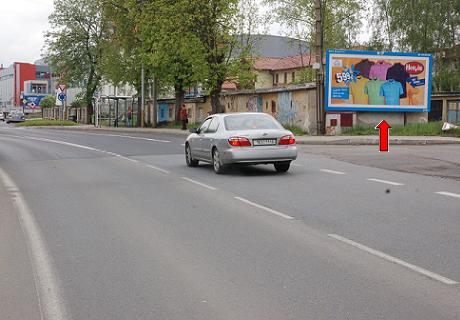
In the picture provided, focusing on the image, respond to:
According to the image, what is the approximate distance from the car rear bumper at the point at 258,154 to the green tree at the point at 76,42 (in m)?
53.7

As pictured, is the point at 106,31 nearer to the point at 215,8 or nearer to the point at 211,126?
the point at 215,8

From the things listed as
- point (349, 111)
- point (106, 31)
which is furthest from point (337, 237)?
point (106, 31)

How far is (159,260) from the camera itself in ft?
22.6

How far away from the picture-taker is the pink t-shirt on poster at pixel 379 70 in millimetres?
32281

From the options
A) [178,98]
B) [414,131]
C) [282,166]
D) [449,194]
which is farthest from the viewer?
[178,98]

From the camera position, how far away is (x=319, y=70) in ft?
98.7

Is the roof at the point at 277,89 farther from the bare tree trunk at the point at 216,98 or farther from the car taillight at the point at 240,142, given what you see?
the car taillight at the point at 240,142

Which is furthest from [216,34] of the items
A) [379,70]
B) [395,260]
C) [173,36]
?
[395,260]

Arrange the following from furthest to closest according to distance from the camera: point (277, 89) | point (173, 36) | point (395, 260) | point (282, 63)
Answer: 1. point (282, 63)
2. point (173, 36)
3. point (277, 89)
4. point (395, 260)

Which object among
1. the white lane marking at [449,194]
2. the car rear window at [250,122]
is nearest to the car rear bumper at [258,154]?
the car rear window at [250,122]

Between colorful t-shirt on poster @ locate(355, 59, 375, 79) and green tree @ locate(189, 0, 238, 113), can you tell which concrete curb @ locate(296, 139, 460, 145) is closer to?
colorful t-shirt on poster @ locate(355, 59, 375, 79)

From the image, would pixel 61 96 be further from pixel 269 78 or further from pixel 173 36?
pixel 269 78

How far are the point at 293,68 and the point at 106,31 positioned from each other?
26.6 meters

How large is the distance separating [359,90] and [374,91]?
→ 740mm
